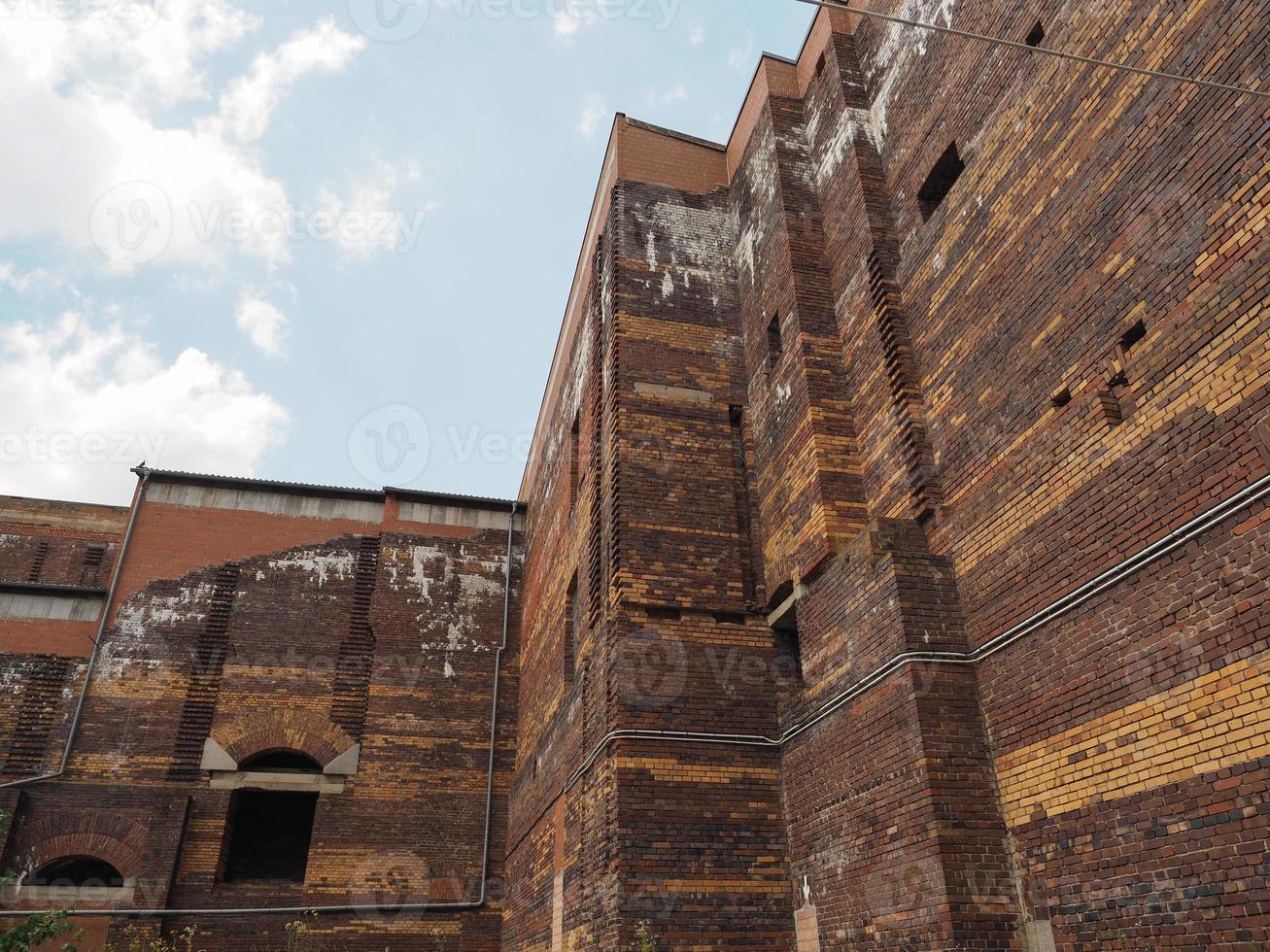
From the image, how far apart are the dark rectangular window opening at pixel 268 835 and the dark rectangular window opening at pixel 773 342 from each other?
10.1 metres

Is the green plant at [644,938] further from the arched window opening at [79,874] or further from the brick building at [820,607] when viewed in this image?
the arched window opening at [79,874]

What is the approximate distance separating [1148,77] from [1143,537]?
9.08ft

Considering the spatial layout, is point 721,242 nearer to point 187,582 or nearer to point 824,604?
point 824,604

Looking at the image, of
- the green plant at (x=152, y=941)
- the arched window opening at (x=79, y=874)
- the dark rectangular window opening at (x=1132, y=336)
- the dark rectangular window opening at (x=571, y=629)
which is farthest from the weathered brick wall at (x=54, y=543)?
the dark rectangular window opening at (x=1132, y=336)

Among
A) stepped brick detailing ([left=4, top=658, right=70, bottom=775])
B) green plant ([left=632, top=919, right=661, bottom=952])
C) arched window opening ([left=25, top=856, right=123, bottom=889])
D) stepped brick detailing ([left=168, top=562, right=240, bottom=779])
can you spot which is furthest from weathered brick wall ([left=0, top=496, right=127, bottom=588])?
green plant ([left=632, top=919, right=661, bottom=952])

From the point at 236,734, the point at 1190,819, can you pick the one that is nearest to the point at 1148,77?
the point at 1190,819

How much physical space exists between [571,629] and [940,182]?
6.82 m

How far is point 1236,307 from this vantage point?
4582mm

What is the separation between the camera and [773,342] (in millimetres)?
9664

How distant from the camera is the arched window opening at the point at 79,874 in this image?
1270 cm

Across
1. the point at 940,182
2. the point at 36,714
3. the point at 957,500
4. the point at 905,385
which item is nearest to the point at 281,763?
the point at 36,714

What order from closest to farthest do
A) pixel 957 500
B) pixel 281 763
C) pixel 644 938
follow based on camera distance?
pixel 957 500
pixel 644 938
pixel 281 763

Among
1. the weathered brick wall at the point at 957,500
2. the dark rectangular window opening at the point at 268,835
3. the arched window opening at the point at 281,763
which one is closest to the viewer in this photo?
the weathered brick wall at the point at 957,500

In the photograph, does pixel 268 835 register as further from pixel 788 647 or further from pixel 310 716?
pixel 788 647
